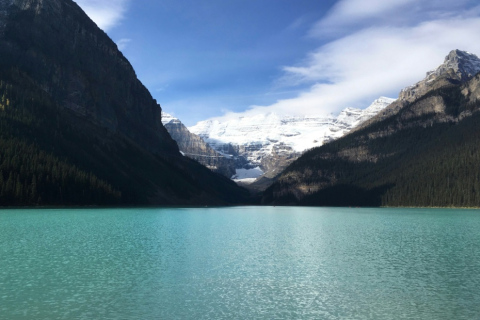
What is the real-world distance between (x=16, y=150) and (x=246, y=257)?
15492 cm

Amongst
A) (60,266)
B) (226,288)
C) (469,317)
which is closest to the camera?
(469,317)

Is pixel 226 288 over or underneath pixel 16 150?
underneath

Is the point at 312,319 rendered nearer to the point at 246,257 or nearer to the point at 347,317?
the point at 347,317

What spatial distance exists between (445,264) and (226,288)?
26546 millimetres

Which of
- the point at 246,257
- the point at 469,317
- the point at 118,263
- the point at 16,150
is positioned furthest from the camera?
the point at 16,150

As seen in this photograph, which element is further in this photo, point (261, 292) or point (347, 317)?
point (261, 292)

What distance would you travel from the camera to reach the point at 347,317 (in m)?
27.6

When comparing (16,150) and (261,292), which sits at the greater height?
(16,150)

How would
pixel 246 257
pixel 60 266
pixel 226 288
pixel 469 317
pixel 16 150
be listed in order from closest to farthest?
pixel 469 317 < pixel 226 288 < pixel 60 266 < pixel 246 257 < pixel 16 150

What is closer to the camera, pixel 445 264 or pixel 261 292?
pixel 261 292

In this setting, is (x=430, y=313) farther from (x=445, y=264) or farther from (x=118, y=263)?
(x=118, y=263)

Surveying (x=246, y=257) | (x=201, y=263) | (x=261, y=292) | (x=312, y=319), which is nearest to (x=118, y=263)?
(x=201, y=263)

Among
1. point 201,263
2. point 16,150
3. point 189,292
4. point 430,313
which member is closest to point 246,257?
point 201,263

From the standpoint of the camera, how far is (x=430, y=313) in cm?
2828
